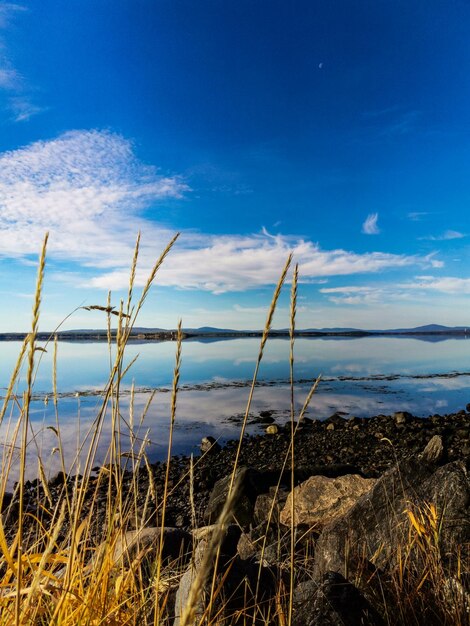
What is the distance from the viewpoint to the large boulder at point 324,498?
679 centimetres

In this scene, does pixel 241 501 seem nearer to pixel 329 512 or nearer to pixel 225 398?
pixel 329 512

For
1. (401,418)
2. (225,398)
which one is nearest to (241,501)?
(401,418)

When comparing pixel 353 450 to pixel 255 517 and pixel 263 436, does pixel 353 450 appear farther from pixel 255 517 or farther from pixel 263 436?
pixel 255 517

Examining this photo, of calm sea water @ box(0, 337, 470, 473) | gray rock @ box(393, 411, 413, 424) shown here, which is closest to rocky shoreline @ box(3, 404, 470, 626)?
gray rock @ box(393, 411, 413, 424)

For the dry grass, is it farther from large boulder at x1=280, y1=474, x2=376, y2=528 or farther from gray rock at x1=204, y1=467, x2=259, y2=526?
gray rock at x1=204, y1=467, x2=259, y2=526

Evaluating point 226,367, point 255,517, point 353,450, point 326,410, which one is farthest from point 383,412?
point 226,367

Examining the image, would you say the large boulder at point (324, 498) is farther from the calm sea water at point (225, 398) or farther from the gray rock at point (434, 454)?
the calm sea water at point (225, 398)

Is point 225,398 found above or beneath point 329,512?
beneath

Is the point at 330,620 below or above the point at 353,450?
above

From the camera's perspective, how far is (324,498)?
715cm

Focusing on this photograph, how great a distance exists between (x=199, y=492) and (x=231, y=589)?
952 cm

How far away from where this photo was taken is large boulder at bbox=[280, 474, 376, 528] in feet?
22.3

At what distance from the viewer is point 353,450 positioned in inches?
615

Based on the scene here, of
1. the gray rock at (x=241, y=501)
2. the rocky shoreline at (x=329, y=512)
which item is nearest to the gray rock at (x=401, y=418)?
the rocky shoreline at (x=329, y=512)
